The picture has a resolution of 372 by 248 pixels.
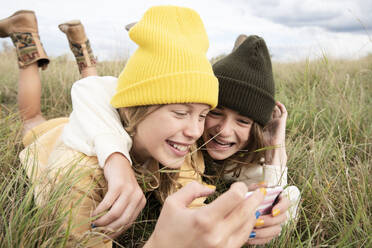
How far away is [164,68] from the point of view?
5.78 feet

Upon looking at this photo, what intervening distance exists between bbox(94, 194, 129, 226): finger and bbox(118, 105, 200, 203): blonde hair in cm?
36

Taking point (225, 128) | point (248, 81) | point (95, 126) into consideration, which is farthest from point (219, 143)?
point (95, 126)

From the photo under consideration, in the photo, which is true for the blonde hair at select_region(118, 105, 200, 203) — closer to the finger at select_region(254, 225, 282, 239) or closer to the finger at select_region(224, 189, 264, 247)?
the finger at select_region(254, 225, 282, 239)

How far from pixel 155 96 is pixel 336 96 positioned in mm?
2632

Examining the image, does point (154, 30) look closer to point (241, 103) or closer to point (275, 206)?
point (241, 103)

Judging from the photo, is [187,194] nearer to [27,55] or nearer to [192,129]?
[192,129]

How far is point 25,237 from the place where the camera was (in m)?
1.11

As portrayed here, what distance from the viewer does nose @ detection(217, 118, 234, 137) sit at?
7.02ft

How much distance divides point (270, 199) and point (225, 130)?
76 centimetres

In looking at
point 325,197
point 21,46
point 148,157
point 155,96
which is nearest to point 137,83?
point 155,96

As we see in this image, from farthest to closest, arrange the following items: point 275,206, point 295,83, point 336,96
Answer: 1. point 295,83
2. point 336,96
3. point 275,206

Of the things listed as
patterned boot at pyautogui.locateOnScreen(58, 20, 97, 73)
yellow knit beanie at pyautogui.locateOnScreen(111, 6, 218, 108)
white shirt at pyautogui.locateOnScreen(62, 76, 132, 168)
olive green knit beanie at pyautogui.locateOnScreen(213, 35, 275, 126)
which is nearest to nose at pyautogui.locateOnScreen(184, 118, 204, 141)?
yellow knit beanie at pyautogui.locateOnScreen(111, 6, 218, 108)

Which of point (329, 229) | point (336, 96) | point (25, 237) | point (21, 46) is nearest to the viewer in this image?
point (25, 237)

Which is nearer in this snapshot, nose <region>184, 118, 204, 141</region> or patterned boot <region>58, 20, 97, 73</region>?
nose <region>184, 118, 204, 141</region>
